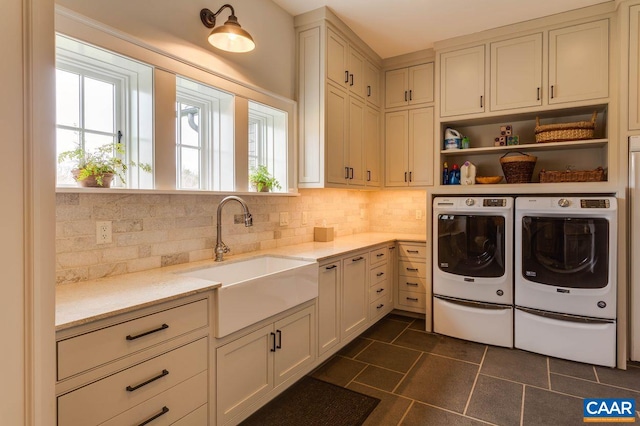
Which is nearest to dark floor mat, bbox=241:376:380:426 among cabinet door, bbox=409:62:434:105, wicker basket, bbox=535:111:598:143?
wicker basket, bbox=535:111:598:143

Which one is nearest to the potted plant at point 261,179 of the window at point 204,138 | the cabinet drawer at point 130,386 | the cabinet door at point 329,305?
the window at point 204,138

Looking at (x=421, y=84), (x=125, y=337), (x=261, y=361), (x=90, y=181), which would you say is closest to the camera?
(x=125, y=337)

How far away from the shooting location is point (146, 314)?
1404 millimetres

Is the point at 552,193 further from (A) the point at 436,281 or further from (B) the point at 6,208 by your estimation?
(B) the point at 6,208

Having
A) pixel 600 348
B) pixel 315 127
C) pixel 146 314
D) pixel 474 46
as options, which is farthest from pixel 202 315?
pixel 474 46

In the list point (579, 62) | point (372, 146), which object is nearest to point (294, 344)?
point (372, 146)

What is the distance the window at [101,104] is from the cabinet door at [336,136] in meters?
1.52

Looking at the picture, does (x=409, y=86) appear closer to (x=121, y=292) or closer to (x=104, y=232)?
(x=104, y=232)

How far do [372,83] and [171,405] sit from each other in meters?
3.46

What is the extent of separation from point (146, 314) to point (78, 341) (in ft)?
0.81

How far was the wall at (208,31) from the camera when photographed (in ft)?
5.93

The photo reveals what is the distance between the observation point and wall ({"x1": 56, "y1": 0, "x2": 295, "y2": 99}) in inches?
71.2

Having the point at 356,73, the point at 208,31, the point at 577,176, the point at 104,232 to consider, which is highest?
the point at 356,73

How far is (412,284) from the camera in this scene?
373 cm
